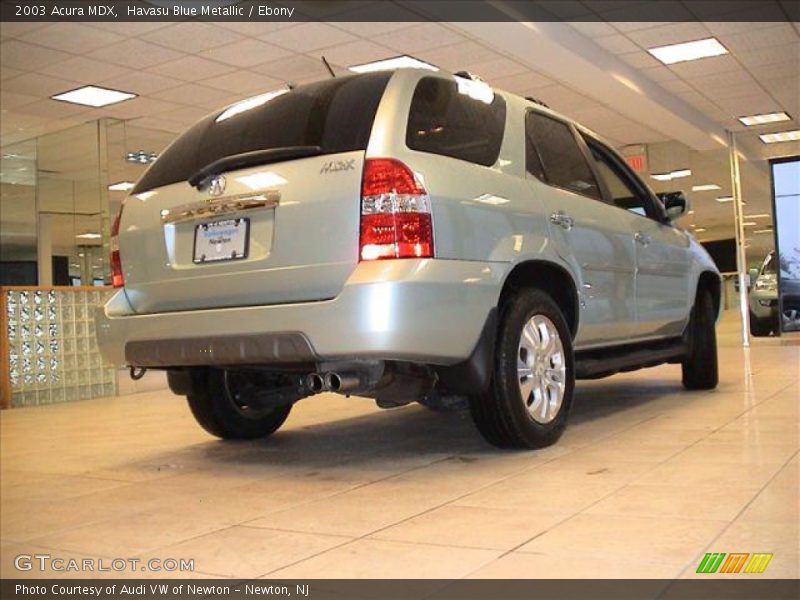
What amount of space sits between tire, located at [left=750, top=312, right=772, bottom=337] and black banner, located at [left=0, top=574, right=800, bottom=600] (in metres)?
11.6

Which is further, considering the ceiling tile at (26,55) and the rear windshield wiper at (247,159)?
the ceiling tile at (26,55)

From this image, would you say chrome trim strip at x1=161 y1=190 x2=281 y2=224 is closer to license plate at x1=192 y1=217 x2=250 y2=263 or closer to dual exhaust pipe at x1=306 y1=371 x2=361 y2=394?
license plate at x1=192 y1=217 x2=250 y2=263

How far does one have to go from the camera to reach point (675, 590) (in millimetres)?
1776

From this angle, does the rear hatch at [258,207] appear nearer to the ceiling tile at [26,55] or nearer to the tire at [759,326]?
the ceiling tile at [26,55]

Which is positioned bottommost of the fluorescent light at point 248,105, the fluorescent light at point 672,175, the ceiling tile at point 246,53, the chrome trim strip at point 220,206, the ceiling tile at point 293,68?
the chrome trim strip at point 220,206

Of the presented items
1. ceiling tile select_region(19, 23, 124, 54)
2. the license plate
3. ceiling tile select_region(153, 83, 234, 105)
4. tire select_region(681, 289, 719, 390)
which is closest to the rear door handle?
the license plate

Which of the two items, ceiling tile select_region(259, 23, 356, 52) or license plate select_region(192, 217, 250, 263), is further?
ceiling tile select_region(259, 23, 356, 52)

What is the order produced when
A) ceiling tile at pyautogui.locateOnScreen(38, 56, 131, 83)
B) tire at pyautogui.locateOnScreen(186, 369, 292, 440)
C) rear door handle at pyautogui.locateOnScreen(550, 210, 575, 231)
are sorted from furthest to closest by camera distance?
ceiling tile at pyautogui.locateOnScreen(38, 56, 131, 83) → tire at pyautogui.locateOnScreen(186, 369, 292, 440) → rear door handle at pyautogui.locateOnScreen(550, 210, 575, 231)

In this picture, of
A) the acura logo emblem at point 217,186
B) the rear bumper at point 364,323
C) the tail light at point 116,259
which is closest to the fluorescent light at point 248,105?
the acura logo emblem at point 217,186

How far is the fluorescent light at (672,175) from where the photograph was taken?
1536 centimetres

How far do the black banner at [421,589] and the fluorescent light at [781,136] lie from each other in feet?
46.1

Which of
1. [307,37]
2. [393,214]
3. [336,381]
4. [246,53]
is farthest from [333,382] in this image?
[246,53]

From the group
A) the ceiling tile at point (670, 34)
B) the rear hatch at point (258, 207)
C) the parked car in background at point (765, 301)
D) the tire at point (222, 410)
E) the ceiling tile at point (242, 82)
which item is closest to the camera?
the rear hatch at point (258, 207)

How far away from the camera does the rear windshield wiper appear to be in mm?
2984
